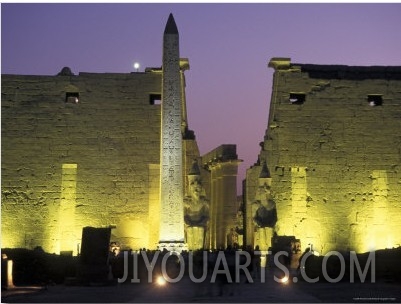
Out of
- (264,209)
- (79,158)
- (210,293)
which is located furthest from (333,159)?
(210,293)

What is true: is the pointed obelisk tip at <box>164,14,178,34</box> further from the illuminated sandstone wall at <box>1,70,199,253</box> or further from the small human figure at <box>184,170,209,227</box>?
the small human figure at <box>184,170,209,227</box>

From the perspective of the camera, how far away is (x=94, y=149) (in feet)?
55.8

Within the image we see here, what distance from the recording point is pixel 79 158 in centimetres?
1692

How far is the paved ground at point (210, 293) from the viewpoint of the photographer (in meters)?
8.55

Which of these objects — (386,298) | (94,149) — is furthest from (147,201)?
(386,298)

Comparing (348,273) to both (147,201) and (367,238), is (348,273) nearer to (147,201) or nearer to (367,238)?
(367,238)

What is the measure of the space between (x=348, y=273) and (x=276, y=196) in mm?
4169

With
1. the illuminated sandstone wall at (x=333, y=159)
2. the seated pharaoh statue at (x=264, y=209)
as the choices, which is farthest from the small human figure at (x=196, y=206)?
the illuminated sandstone wall at (x=333, y=159)

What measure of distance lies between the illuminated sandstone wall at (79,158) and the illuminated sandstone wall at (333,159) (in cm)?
257

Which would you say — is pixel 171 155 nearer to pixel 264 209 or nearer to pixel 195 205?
pixel 195 205

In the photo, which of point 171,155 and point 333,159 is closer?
point 171,155

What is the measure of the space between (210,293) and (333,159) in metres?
8.61

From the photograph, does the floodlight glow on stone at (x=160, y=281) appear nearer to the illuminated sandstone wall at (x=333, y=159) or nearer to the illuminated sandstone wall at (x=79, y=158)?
the illuminated sandstone wall at (x=79, y=158)

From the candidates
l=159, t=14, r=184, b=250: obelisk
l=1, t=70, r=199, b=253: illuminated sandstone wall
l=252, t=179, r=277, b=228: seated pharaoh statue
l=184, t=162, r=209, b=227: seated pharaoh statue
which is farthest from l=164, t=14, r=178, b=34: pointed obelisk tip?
l=252, t=179, r=277, b=228: seated pharaoh statue
